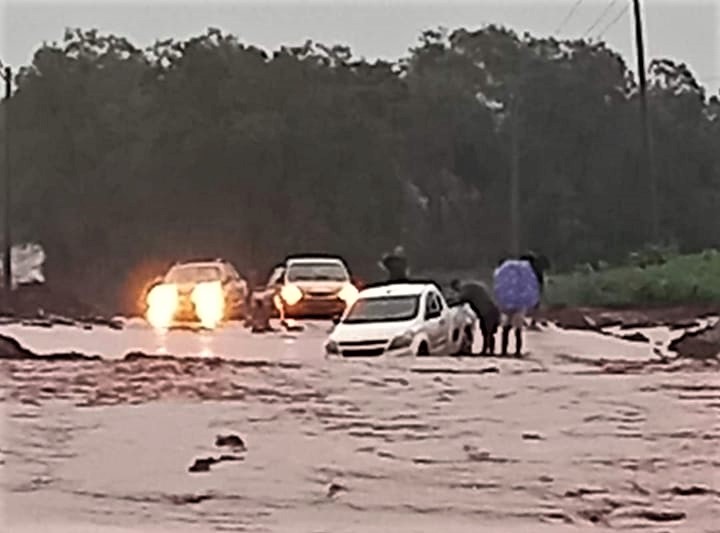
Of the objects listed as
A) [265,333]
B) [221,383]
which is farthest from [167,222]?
[221,383]

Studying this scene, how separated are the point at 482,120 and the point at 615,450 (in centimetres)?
5024

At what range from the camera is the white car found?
1006 inches

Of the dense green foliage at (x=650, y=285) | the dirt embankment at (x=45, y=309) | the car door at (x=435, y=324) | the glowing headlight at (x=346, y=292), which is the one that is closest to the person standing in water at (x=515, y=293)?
the car door at (x=435, y=324)

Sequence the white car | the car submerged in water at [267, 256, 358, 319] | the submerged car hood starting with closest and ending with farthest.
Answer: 1. the white car
2. the submerged car hood
3. the car submerged in water at [267, 256, 358, 319]

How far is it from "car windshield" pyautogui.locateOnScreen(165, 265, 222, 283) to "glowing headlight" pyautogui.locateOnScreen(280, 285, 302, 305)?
1462 millimetres

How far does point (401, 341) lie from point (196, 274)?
1326 centimetres

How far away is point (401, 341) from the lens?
25.5m

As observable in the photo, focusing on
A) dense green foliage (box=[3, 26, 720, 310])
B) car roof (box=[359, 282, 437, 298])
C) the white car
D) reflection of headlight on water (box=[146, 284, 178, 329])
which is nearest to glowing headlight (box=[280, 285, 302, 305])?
reflection of headlight on water (box=[146, 284, 178, 329])

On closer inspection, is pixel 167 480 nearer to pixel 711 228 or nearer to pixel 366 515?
pixel 366 515

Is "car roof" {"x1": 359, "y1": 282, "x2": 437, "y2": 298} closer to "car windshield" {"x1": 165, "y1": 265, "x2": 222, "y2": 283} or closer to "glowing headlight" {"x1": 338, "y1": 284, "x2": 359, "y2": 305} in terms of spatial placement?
"glowing headlight" {"x1": 338, "y1": 284, "x2": 359, "y2": 305}

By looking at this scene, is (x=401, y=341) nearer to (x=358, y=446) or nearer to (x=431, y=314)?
(x=431, y=314)

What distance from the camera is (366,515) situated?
46.2ft

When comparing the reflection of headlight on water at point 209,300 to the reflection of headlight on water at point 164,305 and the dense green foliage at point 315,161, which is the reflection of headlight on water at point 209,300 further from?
the dense green foliage at point 315,161

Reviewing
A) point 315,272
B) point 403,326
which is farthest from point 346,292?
point 403,326
